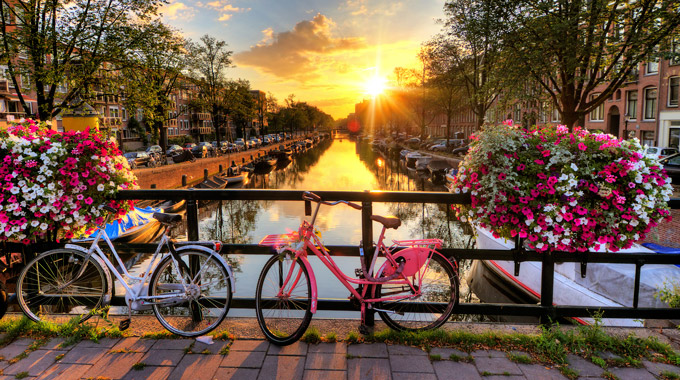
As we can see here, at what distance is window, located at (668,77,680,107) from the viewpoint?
99.5 feet

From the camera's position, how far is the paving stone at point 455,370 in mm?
2900

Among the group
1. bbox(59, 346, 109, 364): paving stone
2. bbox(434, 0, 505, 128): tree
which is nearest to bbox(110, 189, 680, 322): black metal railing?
bbox(59, 346, 109, 364): paving stone

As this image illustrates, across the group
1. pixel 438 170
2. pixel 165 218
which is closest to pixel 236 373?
pixel 165 218

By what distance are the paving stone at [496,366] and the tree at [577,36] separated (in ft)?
50.5

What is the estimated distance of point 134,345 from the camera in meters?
3.35

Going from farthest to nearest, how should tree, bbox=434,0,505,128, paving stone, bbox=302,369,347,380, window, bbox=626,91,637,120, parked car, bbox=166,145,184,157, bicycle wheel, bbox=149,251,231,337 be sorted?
parked car, bbox=166,145,184,157 < window, bbox=626,91,637,120 < tree, bbox=434,0,505,128 < bicycle wheel, bbox=149,251,231,337 < paving stone, bbox=302,369,347,380

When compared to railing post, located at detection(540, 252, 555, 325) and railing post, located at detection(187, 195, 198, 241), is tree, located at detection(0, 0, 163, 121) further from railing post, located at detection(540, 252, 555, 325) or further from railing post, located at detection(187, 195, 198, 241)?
railing post, located at detection(540, 252, 555, 325)

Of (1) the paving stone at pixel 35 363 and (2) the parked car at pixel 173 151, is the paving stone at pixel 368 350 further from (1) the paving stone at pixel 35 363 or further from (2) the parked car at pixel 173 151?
(2) the parked car at pixel 173 151

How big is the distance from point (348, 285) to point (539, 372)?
4.76ft

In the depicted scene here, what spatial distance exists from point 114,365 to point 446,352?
2.37 meters

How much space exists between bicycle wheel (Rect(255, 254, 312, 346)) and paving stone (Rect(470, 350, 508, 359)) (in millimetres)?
1246

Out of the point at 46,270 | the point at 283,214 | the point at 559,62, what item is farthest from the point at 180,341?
the point at 283,214

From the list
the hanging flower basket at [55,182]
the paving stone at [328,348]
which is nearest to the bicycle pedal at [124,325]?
the hanging flower basket at [55,182]

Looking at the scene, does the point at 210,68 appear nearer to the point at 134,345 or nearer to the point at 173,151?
the point at 173,151
